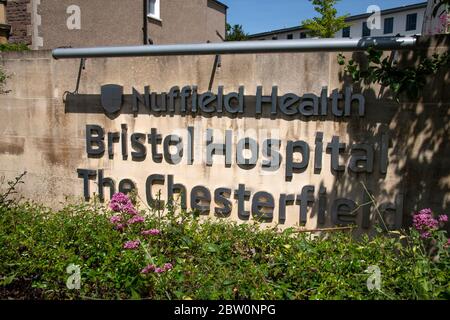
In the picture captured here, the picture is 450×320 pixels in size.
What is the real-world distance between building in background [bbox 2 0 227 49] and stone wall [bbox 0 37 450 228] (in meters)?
6.38

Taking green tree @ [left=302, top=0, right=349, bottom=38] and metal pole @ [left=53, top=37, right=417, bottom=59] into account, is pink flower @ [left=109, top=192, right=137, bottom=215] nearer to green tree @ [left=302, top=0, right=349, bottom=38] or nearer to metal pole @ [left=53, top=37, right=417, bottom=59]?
metal pole @ [left=53, top=37, right=417, bottom=59]

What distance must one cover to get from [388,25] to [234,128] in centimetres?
4583

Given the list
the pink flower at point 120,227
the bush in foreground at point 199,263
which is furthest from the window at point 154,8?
the pink flower at point 120,227

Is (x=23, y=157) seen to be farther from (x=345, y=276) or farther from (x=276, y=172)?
(x=345, y=276)

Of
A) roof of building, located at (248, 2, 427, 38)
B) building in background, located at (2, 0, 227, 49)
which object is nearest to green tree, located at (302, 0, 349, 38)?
building in background, located at (2, 0, 227, 49)

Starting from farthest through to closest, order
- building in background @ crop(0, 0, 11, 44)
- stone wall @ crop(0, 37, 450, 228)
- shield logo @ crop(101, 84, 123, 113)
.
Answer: building in background @ crop(0, 0, 11, 44) → shield logo @ crop(101, 84, 123, 113) → stone wall @ crop(0, 37, 450, 228)

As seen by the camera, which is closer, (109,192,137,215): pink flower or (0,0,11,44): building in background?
(109,192,137,215): pink flower

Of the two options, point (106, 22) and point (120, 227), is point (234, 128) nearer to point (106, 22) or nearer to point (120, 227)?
point (120, 227)

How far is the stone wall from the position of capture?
15.0 ft

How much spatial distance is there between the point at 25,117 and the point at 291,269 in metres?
5.26

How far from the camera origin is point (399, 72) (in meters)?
4.32

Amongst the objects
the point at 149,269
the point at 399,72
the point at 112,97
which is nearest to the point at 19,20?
the point at 112,97

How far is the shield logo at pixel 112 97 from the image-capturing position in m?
5.68

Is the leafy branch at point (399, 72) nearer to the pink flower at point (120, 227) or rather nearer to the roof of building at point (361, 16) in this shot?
the pink flower at point (120, 227)
